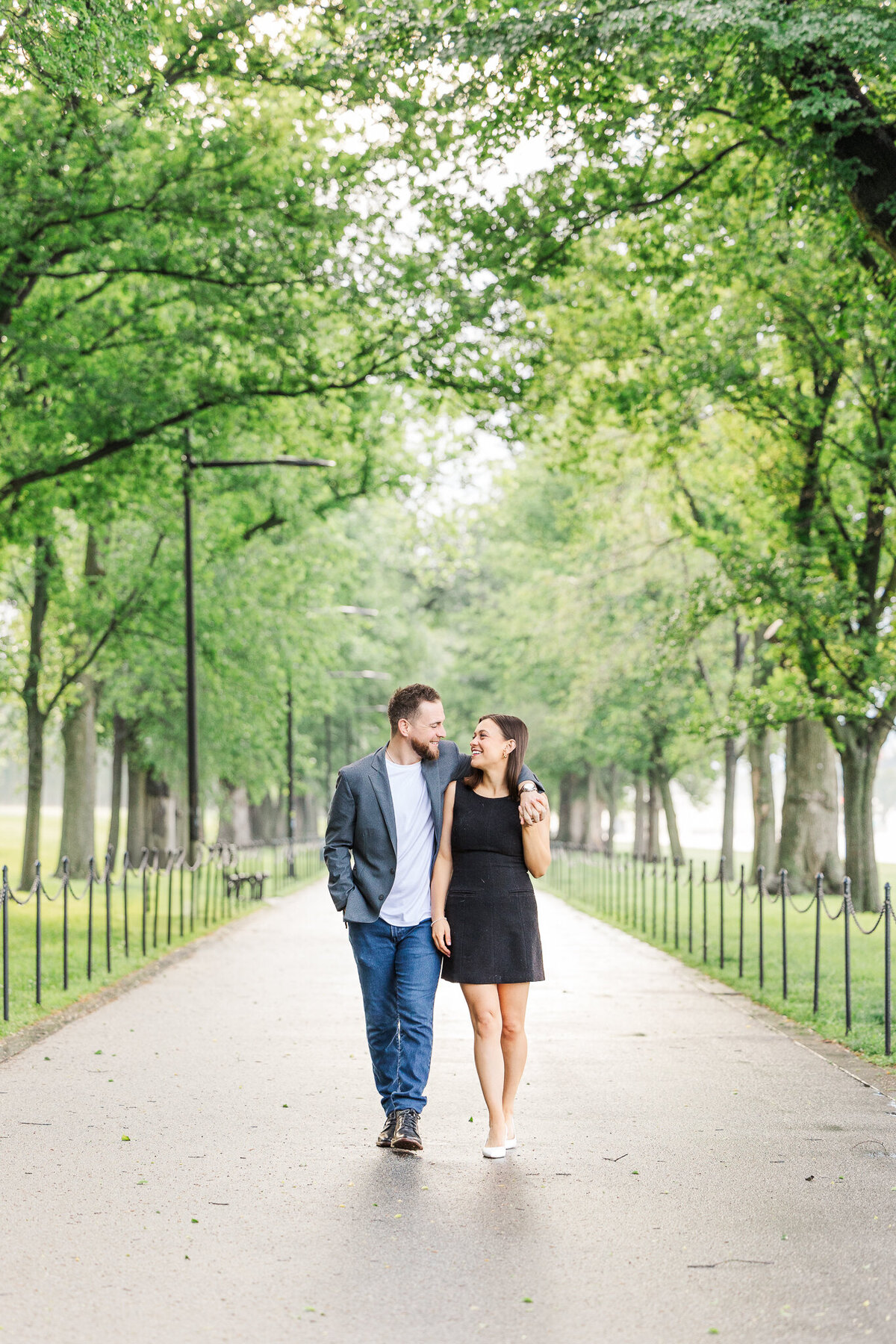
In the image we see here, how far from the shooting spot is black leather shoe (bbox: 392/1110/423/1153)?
19.8 ft

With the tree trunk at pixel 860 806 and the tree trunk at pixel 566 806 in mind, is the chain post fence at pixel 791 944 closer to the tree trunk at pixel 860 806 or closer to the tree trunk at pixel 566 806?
the tree trunk at pixel 860 806

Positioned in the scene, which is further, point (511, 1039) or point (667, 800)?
point (667, 800)

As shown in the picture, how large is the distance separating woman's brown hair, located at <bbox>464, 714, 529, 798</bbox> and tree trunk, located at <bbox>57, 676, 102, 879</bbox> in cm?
2153

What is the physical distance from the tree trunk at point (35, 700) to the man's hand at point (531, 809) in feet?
72.7

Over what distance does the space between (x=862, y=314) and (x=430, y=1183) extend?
37.4ft

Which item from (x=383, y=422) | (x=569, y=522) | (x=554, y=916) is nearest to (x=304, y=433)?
(x=383, y=422)

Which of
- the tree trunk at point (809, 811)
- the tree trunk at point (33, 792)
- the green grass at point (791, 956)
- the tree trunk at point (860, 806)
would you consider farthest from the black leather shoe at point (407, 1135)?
the tree trunk at point (33, 792)

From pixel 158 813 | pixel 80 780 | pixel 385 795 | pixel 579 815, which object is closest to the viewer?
pixel 385 795

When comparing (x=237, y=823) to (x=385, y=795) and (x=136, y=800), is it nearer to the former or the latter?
(x=136, y=800)

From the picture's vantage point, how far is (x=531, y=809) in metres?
5.88

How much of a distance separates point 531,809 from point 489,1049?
110cm

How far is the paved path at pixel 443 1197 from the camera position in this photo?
413 centimetres

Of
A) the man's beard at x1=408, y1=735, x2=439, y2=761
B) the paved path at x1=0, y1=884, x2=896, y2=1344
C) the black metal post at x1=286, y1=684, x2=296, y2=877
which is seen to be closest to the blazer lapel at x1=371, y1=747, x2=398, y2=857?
the man's beard at x1=408, y1=735, x2=439, y2=761

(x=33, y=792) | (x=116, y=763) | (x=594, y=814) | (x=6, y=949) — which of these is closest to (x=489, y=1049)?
(x=6, y=949)
